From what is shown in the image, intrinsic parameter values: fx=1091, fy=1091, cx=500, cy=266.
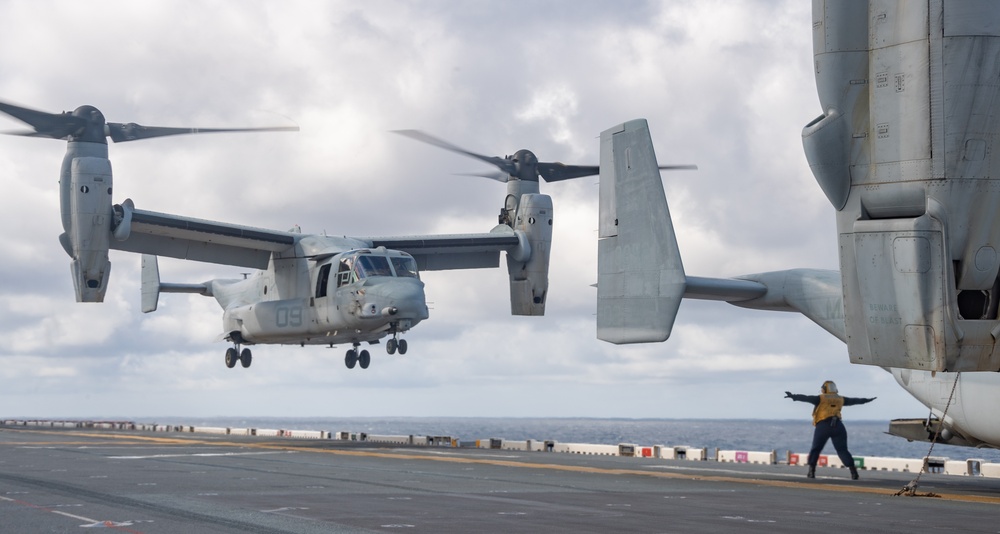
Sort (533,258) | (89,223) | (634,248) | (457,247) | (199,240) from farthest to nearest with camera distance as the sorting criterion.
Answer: (457,247), (533,258), (199,240), (89,223), (634,248)

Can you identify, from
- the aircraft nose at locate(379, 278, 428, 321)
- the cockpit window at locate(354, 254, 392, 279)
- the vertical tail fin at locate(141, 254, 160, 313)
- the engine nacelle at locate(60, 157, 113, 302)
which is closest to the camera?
the aircraft nose at locate(379, 278, 428, 321)

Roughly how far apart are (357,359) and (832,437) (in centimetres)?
2638

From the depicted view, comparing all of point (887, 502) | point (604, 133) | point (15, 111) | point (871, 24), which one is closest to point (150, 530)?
point (887, 502)

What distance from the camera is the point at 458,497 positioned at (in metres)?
15.9

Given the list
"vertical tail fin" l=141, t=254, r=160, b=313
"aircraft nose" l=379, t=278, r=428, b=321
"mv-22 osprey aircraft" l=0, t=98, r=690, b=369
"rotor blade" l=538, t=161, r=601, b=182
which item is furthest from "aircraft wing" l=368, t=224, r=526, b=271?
"vertical tail fin" l=141, t=254, r=160, b=313

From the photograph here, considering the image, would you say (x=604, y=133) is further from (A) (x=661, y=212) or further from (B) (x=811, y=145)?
(B) (x=811, y=145)

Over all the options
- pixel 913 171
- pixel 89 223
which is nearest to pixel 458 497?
pixel 913 171

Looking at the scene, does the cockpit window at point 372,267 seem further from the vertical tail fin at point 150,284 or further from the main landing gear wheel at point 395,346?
the vertical tail fin at point 150,284

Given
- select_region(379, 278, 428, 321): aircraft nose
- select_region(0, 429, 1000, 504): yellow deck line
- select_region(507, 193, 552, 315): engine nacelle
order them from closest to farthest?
select_region(0, 429, 1000, 504): yellow deck line < select_region(379, 278, 428, 321): aircraft nose < select_region(507, 193, 552, 315): engine nacelle

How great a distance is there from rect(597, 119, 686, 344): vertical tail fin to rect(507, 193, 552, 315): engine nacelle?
17.6 metres

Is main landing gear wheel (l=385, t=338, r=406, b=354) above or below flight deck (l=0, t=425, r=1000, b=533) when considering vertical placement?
above

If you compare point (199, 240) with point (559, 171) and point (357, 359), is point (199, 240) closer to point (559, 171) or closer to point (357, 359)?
point (357, 359)

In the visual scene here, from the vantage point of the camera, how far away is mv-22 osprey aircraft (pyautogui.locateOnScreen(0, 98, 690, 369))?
3572 cm

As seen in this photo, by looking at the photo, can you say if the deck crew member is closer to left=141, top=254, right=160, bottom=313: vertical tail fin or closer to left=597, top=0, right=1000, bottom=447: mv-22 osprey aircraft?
left=597, top=0, right=1000, bottom=447: mv-22 osprey aircraft
